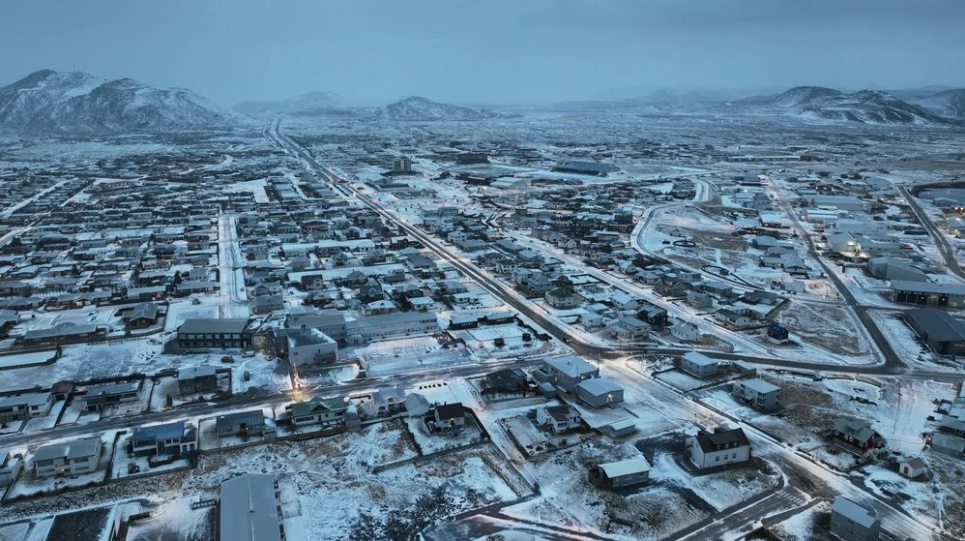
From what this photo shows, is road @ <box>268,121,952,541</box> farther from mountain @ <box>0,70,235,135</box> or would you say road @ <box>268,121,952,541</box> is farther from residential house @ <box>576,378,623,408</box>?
mountain @ <box>0,70,235,135</box>

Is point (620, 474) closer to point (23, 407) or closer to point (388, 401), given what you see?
point (388, 401)

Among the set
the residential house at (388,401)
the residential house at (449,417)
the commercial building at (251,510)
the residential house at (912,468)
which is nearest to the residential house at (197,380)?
the residential house at (388,401)

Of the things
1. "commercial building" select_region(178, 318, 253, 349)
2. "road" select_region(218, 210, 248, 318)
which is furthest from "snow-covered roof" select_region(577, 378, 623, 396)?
"road" select_region(218, 210, 248, 318)

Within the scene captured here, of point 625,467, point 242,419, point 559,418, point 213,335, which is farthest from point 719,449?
point 213,335

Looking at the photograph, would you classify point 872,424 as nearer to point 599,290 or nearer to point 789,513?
point 789,513

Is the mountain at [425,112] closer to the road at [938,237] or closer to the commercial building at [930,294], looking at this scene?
the road at [938,237]
